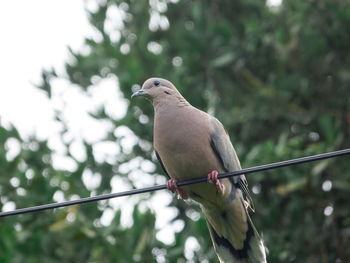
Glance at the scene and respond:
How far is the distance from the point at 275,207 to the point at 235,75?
6.61 ft

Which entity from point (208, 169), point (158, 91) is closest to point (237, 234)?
point (208, 169)

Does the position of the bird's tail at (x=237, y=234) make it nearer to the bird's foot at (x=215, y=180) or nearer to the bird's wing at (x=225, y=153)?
the bird's wing at (x=225, y=153)

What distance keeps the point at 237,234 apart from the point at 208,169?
595 mm

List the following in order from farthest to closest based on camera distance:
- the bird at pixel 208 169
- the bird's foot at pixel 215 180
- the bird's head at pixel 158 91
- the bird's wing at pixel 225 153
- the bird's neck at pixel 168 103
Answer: the bird's head at pixel 158 91 < the bird's neck at pixel 168 103 < the bird's wing at pixel 225 153 < the bird at pixel 208 169 < the bird's foot at pixel 215 180

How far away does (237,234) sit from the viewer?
4.95m

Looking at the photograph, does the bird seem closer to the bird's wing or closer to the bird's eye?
the bird's wing

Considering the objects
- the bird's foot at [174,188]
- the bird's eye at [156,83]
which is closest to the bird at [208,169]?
the bird's foot at [174,188]

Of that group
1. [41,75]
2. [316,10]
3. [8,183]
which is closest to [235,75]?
[316,10]

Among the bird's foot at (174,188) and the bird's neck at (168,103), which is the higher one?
the bird's neck at (168,103)

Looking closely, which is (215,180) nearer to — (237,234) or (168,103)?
(237,234)

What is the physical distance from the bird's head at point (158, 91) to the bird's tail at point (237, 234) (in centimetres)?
93

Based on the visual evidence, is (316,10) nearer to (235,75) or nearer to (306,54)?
(306,54)

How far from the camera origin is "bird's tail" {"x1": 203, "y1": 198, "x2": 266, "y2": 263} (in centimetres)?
491

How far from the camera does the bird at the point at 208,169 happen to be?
15.4ft
